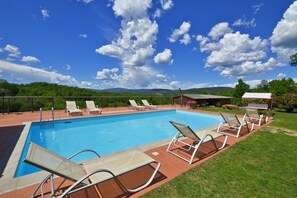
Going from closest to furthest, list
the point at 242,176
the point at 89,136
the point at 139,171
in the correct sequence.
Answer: the point at 242,176
the point at 139,171
the point at 89,136

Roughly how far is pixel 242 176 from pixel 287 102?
13.6 m

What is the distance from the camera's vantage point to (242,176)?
2750 mm

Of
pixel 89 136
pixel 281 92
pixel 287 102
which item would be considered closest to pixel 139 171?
pixel 89 136

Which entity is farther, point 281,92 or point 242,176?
point 281,92

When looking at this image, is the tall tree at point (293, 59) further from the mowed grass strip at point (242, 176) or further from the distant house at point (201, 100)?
the mowed grass strip at point (242, 176)

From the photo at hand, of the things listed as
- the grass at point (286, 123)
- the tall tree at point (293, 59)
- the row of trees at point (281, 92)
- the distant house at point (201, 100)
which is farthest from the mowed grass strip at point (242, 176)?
the tall tree at point (293, 59)

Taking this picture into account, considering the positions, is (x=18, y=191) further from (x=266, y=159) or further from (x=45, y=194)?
(x=266, y=159)

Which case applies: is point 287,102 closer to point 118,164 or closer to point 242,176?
point 242,176

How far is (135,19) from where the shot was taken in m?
10.8

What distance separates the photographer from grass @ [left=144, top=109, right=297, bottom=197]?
229 centimetres

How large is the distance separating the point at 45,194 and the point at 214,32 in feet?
53.3

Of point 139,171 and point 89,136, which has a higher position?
point 139,171

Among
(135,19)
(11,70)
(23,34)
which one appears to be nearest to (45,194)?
(135,19)

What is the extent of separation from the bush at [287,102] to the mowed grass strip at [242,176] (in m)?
10.7
